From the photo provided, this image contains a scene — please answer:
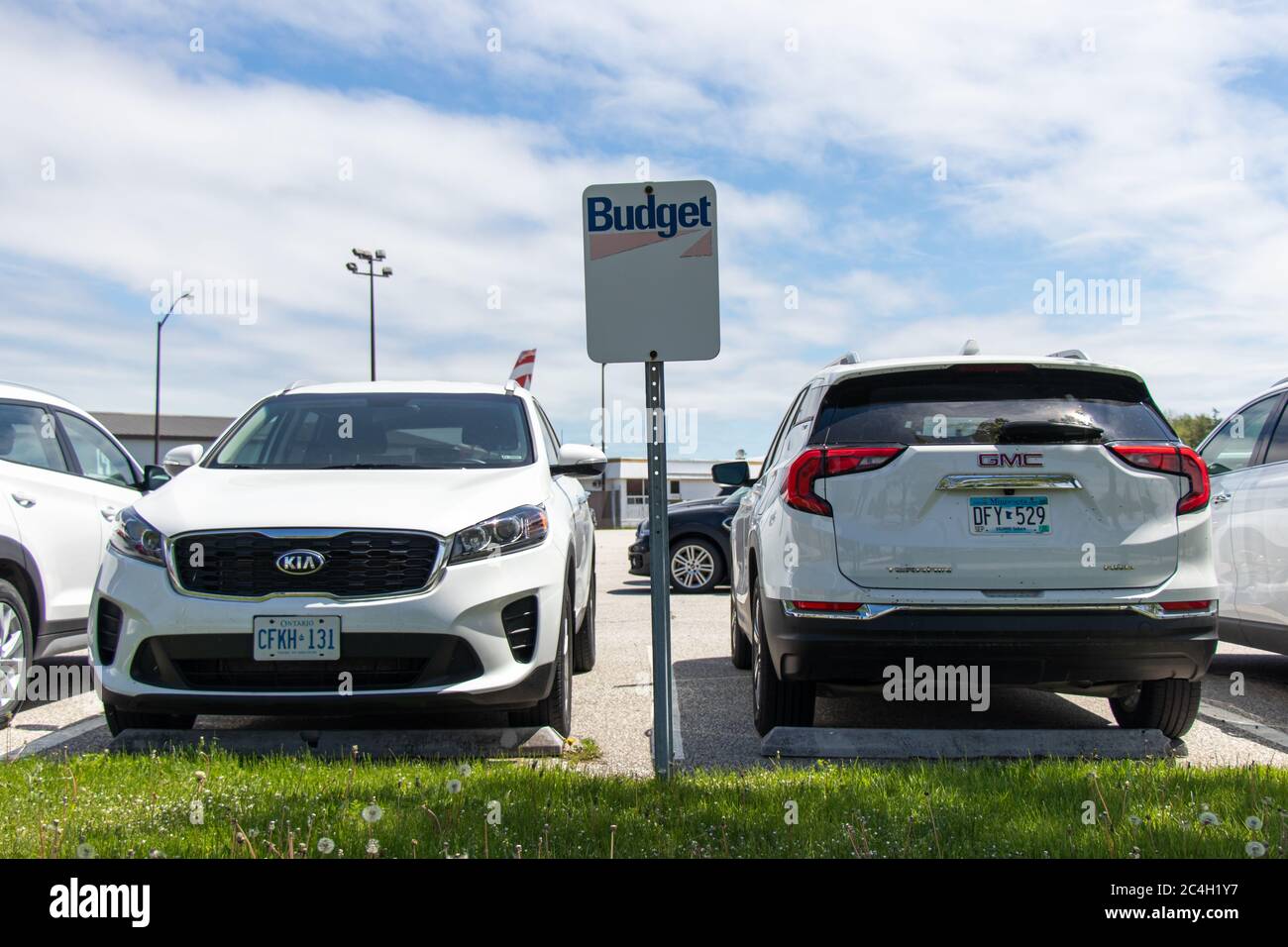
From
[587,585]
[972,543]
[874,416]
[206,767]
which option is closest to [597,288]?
[874,416]

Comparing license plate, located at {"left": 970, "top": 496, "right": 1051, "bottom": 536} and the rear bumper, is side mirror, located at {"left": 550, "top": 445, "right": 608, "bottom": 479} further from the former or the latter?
license plate, located at {"left": 970, "top": 496, "right": 1051, "bottom": 536}

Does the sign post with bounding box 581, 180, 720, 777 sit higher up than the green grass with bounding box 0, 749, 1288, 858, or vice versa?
the sign post with bounding box 581, 180, 720, 777

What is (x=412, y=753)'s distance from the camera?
15.4ft

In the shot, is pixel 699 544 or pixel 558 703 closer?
pixel 558 703

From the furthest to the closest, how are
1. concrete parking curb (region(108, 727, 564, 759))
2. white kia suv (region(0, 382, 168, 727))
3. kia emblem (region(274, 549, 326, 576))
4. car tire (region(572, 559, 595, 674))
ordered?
car tire (region(572, 559, 595, 674))
white kia suv (region(0, 382, 168, 727))
concrete parking curb (region(108, 727, 564, 759))
kia emblem (region(274, 549, 326, 576))

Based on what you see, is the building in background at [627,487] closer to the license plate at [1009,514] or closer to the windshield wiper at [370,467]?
the windshield wiper at [370,467]

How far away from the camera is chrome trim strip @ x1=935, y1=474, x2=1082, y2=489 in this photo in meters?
4.36

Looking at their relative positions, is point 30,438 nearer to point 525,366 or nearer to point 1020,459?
point 1020,459

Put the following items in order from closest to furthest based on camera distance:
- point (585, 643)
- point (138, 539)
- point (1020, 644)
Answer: point (1020, 644), point (138, 539), point (585, 643)

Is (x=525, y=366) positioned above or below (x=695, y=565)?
above

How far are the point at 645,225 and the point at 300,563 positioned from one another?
6.57 feet

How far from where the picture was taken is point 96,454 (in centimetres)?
714

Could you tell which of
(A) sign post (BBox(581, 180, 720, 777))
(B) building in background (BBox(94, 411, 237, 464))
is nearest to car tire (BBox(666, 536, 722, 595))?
(A) sign post (BBox(581, 180, 720, 777))

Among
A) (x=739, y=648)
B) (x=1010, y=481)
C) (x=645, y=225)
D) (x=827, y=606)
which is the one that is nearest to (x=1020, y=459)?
(x=1010, y=481)
